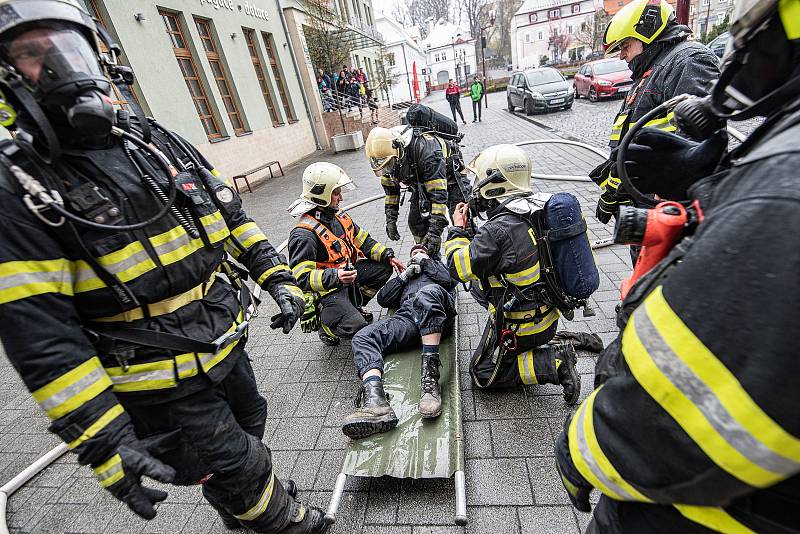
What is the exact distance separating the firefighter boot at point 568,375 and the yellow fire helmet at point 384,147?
2671mm

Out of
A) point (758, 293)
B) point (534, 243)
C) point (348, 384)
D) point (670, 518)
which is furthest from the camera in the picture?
point (348, 384)

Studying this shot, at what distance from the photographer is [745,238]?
0.60 meters

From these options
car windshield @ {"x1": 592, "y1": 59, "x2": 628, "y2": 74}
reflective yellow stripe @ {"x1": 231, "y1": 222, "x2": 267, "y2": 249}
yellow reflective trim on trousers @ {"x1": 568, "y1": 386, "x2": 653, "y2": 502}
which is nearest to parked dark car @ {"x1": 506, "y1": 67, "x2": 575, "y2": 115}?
car windshield @ {"x1": 592, "y1": 59, "x2": 628, "y2": 74}

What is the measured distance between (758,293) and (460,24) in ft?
262

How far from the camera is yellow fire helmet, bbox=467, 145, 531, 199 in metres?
2.64

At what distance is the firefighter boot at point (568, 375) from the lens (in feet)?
8.73

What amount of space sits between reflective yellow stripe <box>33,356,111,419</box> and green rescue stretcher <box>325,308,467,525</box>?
1479mm

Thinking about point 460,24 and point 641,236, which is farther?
point 460,24

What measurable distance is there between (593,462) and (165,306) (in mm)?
1650

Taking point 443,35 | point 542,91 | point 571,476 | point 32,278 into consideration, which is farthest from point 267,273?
point 443,35

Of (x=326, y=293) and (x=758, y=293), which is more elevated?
(x=758, y=293)

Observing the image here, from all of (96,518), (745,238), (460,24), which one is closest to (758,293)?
(745,238)

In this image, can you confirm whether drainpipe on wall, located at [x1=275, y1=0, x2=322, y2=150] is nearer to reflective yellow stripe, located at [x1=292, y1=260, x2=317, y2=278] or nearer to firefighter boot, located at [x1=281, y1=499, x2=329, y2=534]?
reflective yellow stripe, located at [x1=292, y1=260, x2=317, y2=278]

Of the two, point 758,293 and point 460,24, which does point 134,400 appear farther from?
point 460,24
